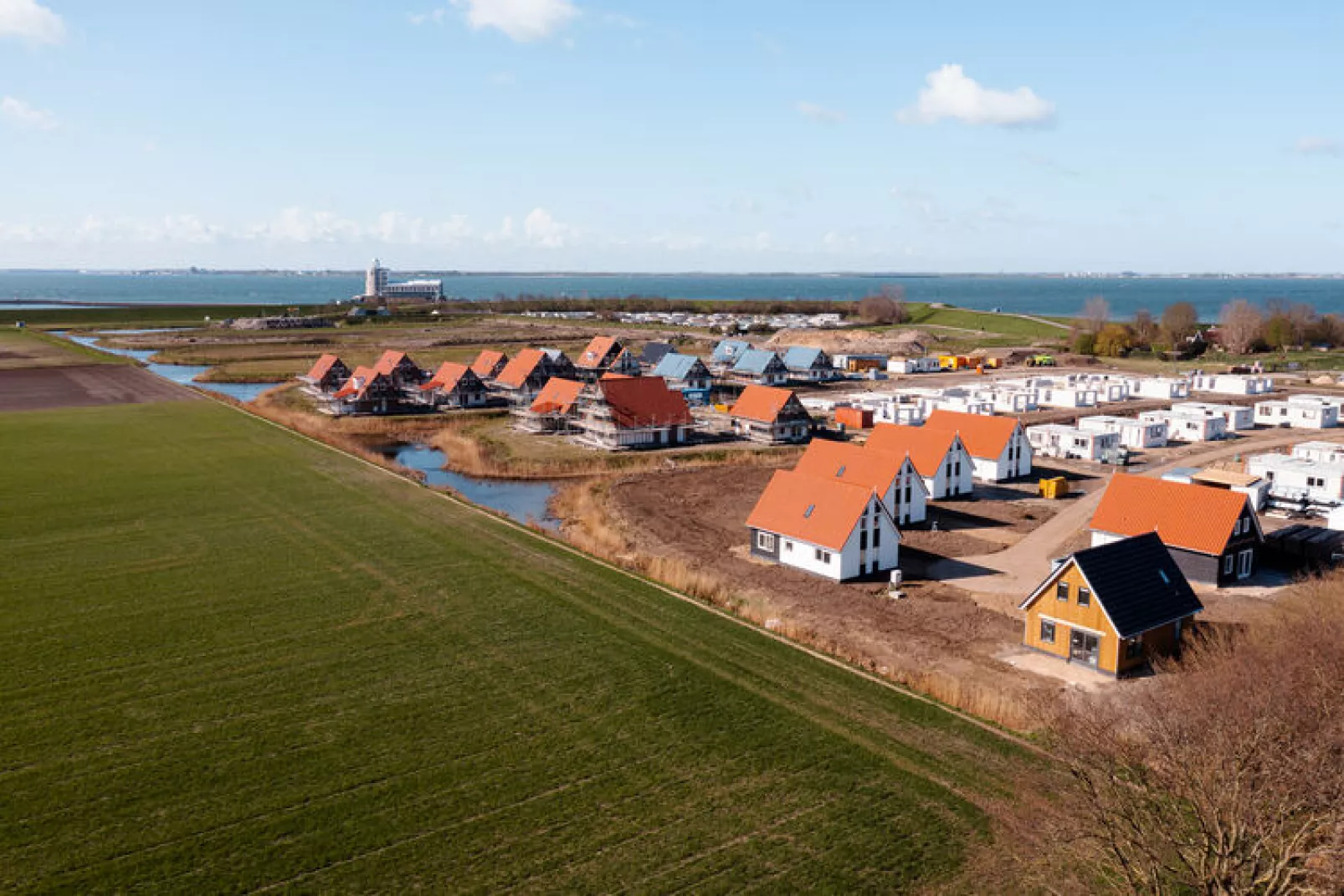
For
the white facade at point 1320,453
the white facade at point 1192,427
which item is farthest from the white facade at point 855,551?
the white facade at point 1192,427

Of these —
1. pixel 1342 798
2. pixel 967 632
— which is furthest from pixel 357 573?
pixel 1342 798

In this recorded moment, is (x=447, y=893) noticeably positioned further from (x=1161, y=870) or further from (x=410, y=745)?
(x=1161, y=870)

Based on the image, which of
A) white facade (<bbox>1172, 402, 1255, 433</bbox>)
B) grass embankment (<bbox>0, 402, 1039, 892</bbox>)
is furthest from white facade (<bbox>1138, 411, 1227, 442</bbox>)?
grass embankment (<bbox>0, 402, 1039, 892</bbox>)

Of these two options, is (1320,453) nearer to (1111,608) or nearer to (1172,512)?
(1172,512)

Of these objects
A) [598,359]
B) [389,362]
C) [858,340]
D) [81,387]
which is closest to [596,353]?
[598,359]

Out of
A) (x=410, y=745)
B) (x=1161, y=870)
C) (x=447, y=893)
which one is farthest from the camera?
(x=410, y=745)

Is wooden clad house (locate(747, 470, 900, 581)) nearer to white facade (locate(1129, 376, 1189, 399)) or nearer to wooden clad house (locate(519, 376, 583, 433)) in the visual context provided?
wooden clad house (locate(519, 376, 583, 433))

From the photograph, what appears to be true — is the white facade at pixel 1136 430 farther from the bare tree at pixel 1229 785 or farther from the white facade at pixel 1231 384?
the bare tree at pixel 1229 785
